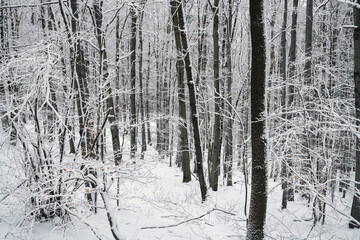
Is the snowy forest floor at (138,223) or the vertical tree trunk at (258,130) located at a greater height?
the vertical tree trunk at (258,130)

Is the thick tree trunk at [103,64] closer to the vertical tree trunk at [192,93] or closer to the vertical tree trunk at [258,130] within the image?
the vertical tree trunk at [192,93]

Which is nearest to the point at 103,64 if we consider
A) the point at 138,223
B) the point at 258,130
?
the point at 138,223

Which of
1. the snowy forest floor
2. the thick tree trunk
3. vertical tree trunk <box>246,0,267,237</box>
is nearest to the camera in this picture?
vertical tree trunk <box>246,0,267,237</box>

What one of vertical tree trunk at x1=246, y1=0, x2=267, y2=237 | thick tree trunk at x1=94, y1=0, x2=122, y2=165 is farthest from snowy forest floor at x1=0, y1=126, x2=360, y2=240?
thick tree trunk at x1=94, y1=0, x2=122, y2=165

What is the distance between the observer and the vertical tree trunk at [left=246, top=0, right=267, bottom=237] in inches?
124

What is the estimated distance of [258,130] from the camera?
325 centimetres

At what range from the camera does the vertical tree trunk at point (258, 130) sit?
3152mm

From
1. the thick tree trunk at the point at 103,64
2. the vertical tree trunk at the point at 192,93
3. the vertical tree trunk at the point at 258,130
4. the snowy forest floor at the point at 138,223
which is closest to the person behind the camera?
the vertical tree trunk at the point at 258,130

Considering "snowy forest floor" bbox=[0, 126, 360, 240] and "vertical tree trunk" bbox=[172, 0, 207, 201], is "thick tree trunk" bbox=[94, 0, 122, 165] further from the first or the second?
"vertical tree trunk" bbox=[172, 0, 207, 201]

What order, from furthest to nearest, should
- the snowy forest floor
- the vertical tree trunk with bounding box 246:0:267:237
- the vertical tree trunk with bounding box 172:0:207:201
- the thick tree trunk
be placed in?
the vertical tree trunk with bounding box 172:0:207:201, the thick tree trunk, the snowy forest floor, the vertical tree trunk with bounding box 246:0:267:237

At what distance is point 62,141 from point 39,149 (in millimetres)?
443

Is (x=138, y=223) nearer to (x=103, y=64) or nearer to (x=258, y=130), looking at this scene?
(x=258, y=130)

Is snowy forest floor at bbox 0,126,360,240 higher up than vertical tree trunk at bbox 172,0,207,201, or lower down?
lower down

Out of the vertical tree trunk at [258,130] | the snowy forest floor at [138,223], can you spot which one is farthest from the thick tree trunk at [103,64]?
the vertical tree trunk at [258,130]
